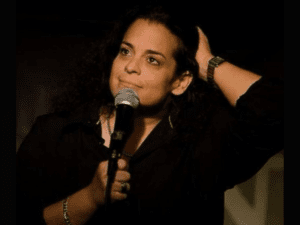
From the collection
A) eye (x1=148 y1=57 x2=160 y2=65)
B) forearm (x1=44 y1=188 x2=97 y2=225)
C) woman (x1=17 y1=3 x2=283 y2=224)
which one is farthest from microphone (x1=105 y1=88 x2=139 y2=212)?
eye (x1=148 y1=57 x2=160 y2=65)

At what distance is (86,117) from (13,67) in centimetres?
81

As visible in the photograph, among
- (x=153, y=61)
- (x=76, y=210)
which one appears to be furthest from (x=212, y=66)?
(x=76, y=210)

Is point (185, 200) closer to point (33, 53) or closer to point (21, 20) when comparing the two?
point (33, 53)

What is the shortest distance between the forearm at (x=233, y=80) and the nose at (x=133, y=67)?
1.64 ft

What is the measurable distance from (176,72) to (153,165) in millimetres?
662

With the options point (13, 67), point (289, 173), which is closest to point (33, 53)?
point (13, 67)

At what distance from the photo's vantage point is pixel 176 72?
1788 millimetres

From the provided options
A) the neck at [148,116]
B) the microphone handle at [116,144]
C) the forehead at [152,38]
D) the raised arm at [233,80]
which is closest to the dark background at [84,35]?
the forehead at [152,38]

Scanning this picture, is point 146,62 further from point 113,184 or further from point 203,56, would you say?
point 113,184

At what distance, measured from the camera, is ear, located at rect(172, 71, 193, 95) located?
6.10 feet

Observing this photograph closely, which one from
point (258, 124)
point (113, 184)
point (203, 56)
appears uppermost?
point (203, 56)

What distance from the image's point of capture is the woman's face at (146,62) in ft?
5.16

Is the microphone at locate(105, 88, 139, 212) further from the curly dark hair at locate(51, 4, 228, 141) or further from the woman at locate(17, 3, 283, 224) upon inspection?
the curly dark hair at locate(51, 4, 228, 141)

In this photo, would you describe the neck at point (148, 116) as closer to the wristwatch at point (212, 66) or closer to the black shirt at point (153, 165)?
the black shirt at point (153, 165)
